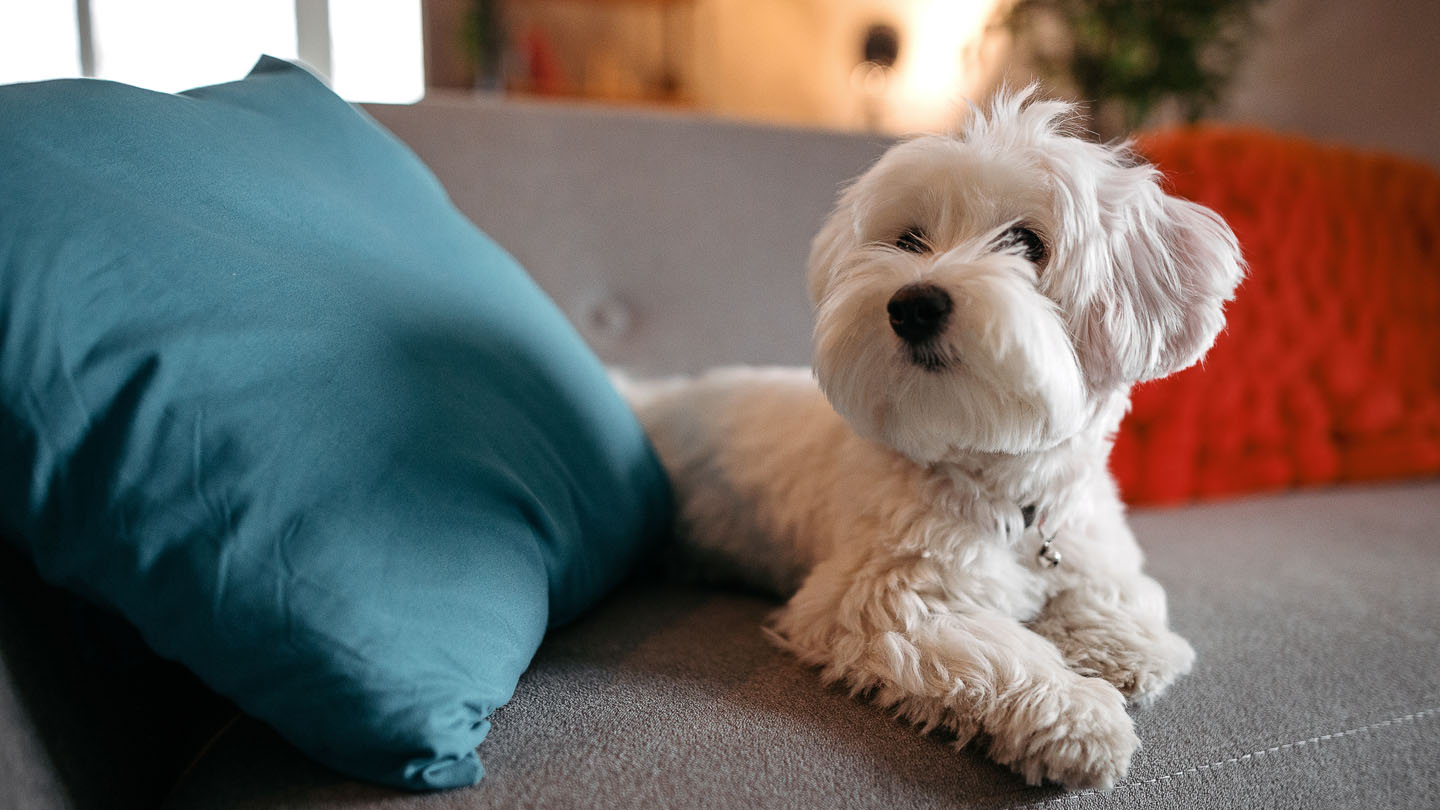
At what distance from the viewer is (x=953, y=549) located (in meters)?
1.00

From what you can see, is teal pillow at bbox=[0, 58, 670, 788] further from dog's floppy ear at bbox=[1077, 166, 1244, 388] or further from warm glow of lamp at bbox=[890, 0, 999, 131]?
warm glow of lamp at bbox=[890, 0, 999, 131]

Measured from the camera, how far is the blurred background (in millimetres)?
2717

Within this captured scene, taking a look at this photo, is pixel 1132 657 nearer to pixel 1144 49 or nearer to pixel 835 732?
pixel 835 732

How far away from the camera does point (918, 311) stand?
88cm

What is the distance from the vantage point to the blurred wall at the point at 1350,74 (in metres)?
2.40

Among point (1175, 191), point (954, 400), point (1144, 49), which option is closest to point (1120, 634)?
point (954, 400)

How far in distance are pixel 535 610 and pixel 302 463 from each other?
281 mm

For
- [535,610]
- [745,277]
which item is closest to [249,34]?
[745,277]

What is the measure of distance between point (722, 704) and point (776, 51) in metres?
4.63

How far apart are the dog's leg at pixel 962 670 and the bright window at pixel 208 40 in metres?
3.83

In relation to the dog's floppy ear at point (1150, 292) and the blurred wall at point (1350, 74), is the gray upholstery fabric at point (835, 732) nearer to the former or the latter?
the dog's floppy ear at point (1150, 292)

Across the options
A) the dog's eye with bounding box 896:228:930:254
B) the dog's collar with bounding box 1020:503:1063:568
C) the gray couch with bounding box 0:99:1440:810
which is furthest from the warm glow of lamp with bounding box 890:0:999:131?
the dog's collar with bounding box 1020:503:1063:568

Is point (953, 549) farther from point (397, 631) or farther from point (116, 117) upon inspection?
point (116, 117)

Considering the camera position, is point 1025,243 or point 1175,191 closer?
point 1025,243
